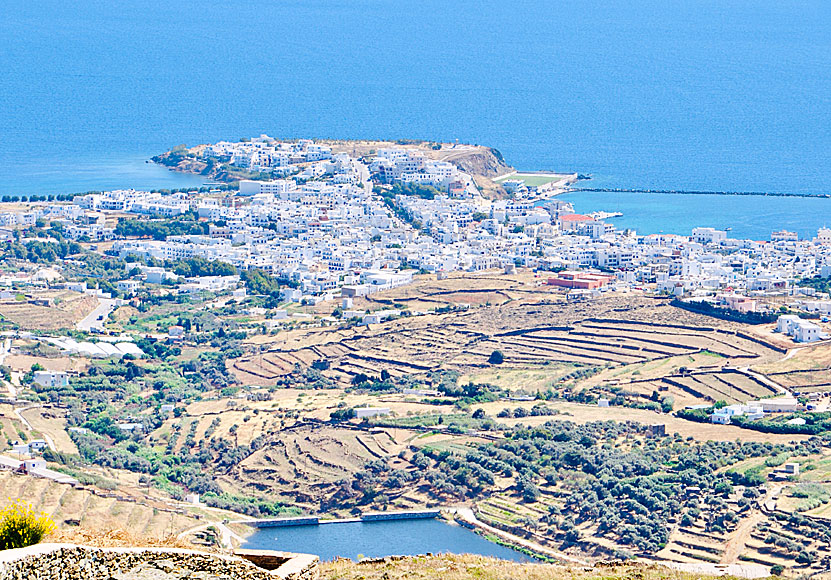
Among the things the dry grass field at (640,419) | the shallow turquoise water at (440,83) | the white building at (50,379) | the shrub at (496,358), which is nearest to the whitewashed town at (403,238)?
the shrub at (496,358)

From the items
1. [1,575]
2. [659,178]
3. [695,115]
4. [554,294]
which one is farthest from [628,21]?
[1,575]

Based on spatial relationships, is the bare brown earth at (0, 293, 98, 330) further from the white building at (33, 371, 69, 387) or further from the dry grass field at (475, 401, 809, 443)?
the dry grass field at (475, 401, 809, 443)

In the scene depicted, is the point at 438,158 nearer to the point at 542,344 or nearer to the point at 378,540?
the point at 542,344

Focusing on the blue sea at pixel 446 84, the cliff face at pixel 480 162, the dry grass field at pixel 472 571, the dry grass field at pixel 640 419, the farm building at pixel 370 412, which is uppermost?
the blue sea at pixel 446 84

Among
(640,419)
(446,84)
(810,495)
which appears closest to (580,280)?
(640,419)

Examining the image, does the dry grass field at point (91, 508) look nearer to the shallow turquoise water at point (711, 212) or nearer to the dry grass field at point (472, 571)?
the dry grass field at point (472, 571)

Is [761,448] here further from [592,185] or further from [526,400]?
[592,185]
